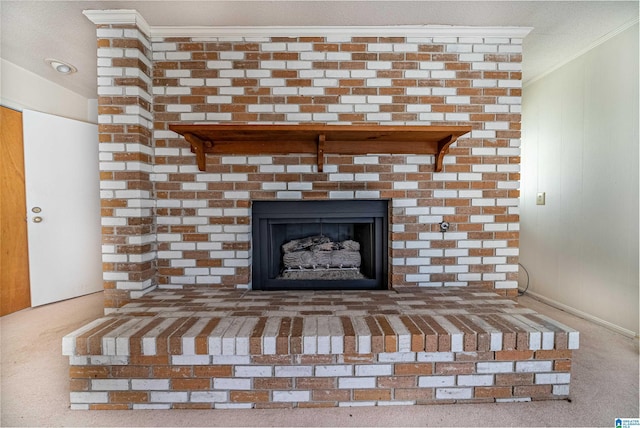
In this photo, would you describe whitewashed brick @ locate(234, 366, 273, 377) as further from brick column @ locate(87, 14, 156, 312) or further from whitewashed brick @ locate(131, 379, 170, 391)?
brick column @ locate(87, 14, 156, 312)

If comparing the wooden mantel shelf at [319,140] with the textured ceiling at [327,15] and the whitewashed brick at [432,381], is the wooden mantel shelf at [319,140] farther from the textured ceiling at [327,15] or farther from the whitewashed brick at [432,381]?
the whitewashed brick at [432,381]

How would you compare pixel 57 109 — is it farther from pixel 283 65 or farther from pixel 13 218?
pixel 283 65

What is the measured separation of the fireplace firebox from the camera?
2.07m

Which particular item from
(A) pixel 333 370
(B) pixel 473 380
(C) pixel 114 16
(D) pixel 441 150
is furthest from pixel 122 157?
(B) pixel 473 380

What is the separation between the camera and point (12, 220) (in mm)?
2566

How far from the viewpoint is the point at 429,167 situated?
2010mm

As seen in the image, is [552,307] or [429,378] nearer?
[429,378]

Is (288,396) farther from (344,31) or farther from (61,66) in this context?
(61,66)

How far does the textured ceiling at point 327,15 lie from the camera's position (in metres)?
1.72

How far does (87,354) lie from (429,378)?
1541 millimetres

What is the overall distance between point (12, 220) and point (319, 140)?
2.79m

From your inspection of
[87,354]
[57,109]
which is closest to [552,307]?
[87,354]

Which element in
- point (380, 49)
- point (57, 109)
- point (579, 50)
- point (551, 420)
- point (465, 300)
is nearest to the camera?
point (551, 420)

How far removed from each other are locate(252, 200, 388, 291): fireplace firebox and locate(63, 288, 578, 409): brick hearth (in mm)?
681
